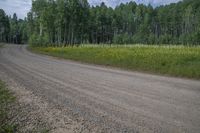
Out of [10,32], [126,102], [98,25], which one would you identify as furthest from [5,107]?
[10,32]

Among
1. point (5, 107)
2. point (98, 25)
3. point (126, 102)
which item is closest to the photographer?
point (5, 107)

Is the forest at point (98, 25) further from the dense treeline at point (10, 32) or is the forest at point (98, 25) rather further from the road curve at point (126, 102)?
the road curve at point (126, 102)

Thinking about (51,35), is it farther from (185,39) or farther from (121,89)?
(121,89)

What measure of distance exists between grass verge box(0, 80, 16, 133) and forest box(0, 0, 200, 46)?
5836 centimetres

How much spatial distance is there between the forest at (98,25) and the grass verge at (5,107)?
58360mm

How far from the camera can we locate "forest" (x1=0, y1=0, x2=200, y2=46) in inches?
2960

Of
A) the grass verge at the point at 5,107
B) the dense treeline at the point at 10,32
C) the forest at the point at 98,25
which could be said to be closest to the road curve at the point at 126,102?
the grass verge at the point at 5,107

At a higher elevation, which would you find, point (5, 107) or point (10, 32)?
point (10, 32)

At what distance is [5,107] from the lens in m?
9.27

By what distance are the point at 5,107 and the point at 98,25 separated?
336ft

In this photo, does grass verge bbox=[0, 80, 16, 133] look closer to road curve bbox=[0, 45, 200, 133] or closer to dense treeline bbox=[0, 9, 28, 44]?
road curve bbox=[0, 45, 200, 133]

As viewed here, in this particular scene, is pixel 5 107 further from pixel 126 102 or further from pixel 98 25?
pixel 98 25

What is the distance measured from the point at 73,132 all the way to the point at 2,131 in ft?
5.19

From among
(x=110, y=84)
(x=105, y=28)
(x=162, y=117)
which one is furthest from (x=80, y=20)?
(x=162, y=117)
